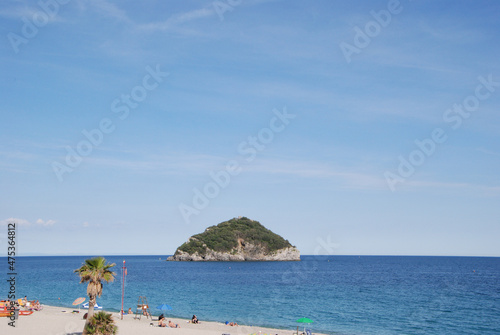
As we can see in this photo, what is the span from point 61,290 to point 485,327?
66745mm

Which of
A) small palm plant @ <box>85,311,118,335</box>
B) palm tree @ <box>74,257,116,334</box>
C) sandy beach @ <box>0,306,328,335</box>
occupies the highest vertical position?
palm tree @ <box>74,257,116,334</box>

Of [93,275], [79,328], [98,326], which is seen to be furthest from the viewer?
[79,328]

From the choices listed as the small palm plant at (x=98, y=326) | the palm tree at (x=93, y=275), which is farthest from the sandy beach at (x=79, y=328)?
the palm tree at (x=93, y=275)

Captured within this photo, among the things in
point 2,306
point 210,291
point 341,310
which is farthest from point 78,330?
point 210,291

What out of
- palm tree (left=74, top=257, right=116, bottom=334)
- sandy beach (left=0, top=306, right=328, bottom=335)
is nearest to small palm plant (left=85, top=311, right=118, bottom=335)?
palm tree (left=74, top=257, right=116, bottom=334)

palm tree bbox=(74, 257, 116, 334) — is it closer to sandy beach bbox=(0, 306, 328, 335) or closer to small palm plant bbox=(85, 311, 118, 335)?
small palm plant bbox=(85, 311, 118, 335)

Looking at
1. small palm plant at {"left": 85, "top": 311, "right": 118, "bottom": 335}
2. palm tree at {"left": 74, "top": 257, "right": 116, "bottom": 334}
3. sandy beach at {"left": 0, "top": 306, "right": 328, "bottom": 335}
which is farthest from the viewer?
sandy beach at {"left": 0, "top": 306, "right": 328, "bottom": 335}

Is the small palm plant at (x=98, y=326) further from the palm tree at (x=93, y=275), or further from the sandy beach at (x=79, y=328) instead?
the sandy beach at (x=79, y=328)

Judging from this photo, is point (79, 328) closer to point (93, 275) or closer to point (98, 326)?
point (98, 326)

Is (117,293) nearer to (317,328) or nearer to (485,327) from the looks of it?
(317,328)

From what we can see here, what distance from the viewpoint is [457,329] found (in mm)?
44906

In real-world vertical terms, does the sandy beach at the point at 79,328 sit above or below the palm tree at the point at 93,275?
below

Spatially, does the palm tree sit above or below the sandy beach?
above

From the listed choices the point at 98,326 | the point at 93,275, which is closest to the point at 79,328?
the point at 98,326
